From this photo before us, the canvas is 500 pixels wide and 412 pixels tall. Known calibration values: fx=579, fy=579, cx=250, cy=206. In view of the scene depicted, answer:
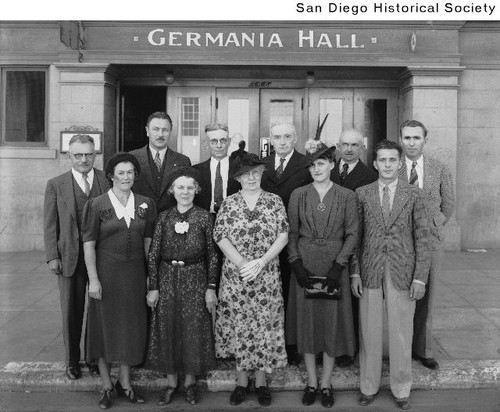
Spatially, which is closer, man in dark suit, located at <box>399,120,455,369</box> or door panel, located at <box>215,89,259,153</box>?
man in dark suit, located at <box>399,120,455,369</box>

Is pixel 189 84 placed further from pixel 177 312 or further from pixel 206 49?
pixel 177 312

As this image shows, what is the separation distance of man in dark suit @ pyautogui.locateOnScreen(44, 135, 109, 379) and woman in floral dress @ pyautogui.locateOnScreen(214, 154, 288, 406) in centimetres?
116

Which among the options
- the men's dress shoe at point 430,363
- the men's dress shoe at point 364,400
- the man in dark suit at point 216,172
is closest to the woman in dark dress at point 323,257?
the men's dress shoe at point 364,400

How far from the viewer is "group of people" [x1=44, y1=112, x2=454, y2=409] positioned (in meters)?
4.27

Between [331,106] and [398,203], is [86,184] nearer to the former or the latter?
[398,203]

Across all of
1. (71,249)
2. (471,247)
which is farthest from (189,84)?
(71,249)

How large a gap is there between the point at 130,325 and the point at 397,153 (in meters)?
2.36

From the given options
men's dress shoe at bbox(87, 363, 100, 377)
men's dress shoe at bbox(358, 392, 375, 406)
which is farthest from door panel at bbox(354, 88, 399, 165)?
men's dress shoe at bbox(87, 363, 100, 377)

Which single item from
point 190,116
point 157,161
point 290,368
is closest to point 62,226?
point 157,161

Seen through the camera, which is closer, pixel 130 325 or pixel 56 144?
pixel 130 325

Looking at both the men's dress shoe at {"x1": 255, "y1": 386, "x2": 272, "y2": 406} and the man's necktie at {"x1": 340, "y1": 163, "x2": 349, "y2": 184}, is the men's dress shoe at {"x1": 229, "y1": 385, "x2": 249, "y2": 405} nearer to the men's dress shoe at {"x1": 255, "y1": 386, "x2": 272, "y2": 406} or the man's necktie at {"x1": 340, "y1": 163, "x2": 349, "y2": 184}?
the men's dress shoe at {"x1": 255, "y1": 386, "x2": 272, "y2": 406}

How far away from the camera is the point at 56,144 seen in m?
9.98

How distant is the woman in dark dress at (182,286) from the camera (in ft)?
14.1

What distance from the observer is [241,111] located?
34.8 feet
